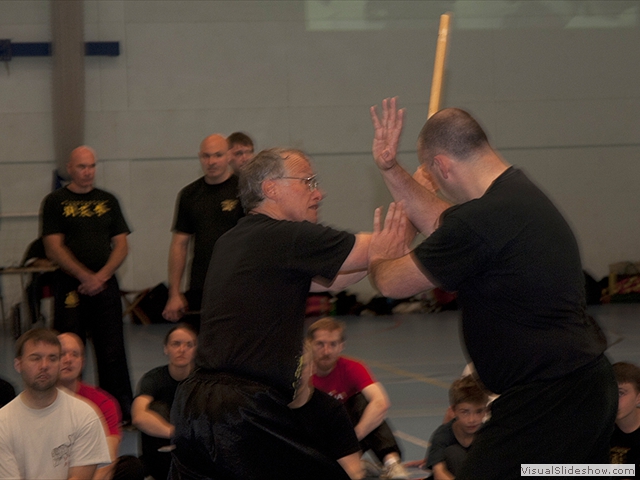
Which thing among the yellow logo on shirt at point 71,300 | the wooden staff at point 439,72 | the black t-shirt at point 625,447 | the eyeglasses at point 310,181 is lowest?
the black t-shirt at point 625,447

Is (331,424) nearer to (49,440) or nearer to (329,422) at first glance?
(329,422)

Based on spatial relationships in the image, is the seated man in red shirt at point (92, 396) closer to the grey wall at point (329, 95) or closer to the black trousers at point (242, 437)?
the black trousers at point (242, 437)

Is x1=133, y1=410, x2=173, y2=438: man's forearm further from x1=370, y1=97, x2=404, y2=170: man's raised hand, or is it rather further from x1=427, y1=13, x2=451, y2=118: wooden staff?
x1=427, y1=13, x2=451, y2=118: wooden staff

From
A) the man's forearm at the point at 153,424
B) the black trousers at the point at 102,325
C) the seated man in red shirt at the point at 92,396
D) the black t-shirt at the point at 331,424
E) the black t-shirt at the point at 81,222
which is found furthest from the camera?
the black t-shirt at the point at 81,222

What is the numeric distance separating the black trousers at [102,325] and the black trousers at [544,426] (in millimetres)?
4512

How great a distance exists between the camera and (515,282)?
2.89 m

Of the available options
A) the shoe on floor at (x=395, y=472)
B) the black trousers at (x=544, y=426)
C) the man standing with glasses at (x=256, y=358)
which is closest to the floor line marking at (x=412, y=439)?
the shoe on floor at (x=395, y=472)

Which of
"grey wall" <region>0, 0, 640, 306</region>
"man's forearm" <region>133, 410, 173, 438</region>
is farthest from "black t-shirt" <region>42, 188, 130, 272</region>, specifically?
"grey wall" <region>0, 0, 640, 306</region>

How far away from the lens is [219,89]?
1430cm

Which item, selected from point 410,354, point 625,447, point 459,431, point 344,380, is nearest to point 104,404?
point 344,380

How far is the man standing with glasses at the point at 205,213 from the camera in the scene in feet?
20.4

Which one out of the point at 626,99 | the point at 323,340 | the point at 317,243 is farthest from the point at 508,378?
the point at 626,99

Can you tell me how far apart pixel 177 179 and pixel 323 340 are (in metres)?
9.04

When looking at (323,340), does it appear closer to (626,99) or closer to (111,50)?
(111,50)
